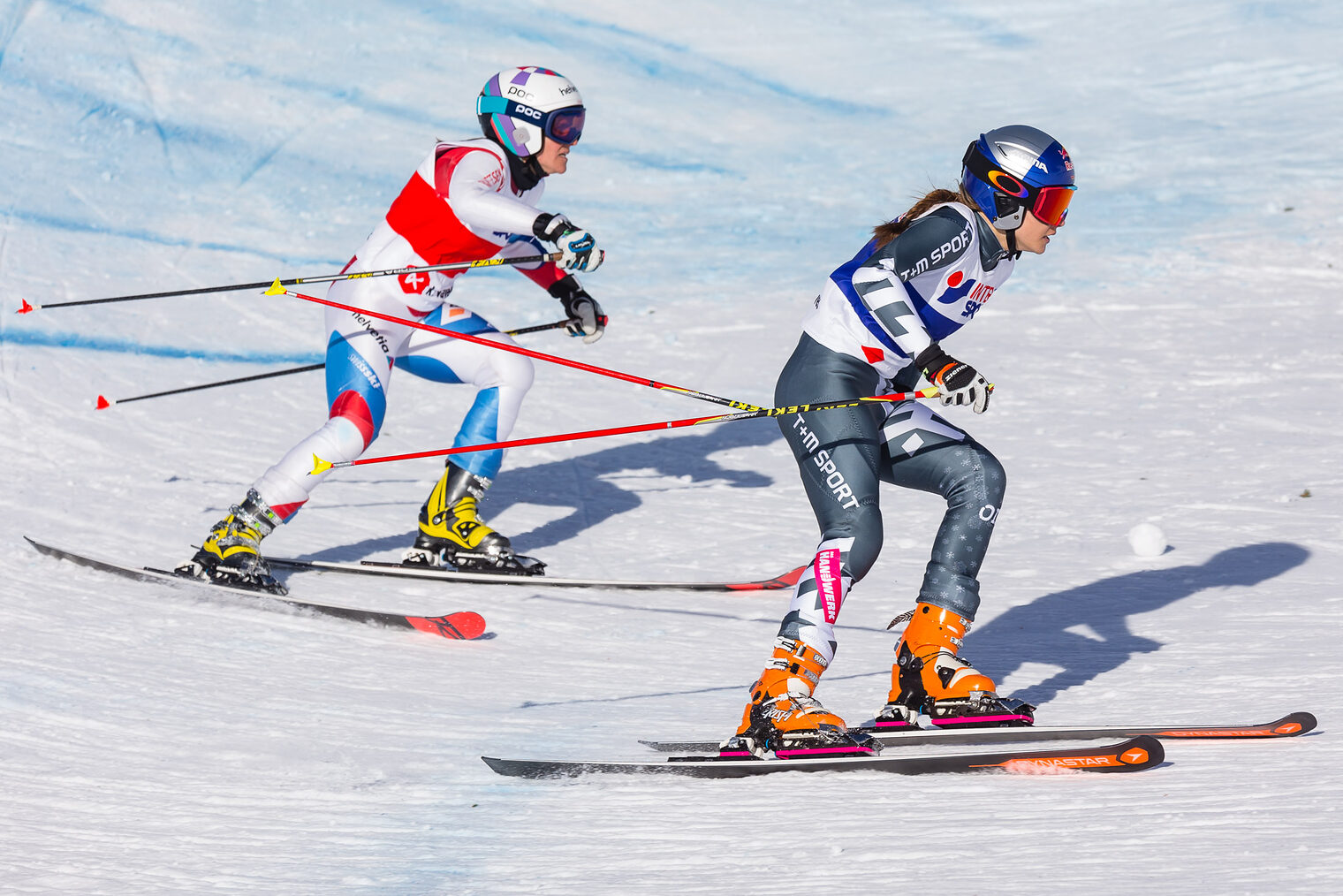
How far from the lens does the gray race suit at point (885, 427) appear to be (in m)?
4.15

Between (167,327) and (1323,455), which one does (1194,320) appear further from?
(167,327)

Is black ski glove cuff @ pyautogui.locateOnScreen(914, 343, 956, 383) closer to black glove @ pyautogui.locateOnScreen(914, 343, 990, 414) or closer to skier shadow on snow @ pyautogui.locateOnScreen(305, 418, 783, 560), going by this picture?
black glove @ pyautogui.locateOnScreen(914, 343, 990, 414)

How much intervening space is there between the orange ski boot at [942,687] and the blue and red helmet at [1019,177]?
1.15m

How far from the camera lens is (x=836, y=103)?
71.7 ft

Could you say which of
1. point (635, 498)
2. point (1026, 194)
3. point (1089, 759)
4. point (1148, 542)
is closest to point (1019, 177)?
point (1026, 194)

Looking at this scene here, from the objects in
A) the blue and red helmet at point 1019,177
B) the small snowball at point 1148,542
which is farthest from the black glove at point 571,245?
the small snowball at point 1148,542

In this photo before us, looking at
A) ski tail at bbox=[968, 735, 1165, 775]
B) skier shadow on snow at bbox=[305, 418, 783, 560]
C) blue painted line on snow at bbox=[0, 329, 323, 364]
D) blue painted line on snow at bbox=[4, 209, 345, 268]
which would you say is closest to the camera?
ski tail at bbox=[968, 735, 1165, 775]

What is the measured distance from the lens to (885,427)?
14.4ft

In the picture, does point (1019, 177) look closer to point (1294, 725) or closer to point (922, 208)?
point (922, 208)

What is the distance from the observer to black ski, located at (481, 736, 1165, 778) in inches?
153

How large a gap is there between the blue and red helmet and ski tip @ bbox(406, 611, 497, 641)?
2.54 metres

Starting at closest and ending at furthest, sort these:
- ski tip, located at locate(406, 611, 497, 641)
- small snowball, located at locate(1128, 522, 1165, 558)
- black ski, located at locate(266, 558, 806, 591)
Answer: ski tip, located at locate(406, 611, 497, 641) → black ski, located at locate(266, 558, 806, 591) → small snowball, located at locate(1128, 522, 1165, 558)

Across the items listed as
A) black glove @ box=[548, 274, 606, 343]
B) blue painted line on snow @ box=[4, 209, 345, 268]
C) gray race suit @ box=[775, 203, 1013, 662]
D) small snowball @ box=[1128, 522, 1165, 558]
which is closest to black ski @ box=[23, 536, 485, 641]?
black glove @ box=[548, 274, 606, 343]

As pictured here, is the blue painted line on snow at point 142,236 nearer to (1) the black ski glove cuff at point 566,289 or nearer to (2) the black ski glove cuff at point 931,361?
(1) the black ski glove cuff at point 566,289
